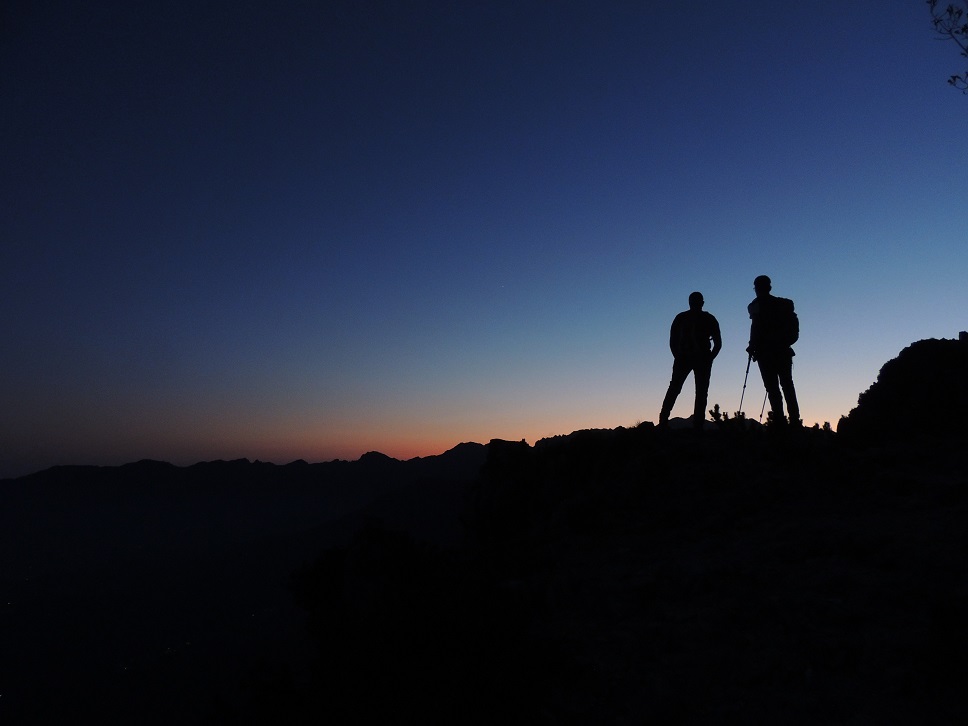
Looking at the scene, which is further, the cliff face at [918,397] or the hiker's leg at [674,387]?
the hiker's leg at [674,387]

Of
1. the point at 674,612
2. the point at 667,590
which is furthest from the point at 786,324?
the point at 674,612

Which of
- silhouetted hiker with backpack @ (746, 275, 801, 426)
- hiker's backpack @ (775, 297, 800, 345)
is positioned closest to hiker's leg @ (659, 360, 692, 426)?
silhouetted hiker with backpack @ (746, 275, 801, 426)

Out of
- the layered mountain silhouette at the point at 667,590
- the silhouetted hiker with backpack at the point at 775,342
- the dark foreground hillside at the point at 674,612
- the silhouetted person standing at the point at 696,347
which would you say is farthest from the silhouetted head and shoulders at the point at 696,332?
the dark foreground hillside at the point at 674,612

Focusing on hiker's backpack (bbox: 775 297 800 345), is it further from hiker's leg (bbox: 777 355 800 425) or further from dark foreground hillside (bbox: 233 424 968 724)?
dark foreground hillside (bbox: 233 424 968 724)

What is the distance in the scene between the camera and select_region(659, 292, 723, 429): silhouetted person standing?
10906mm

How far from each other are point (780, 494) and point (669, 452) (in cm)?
202

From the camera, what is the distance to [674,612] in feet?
18.0

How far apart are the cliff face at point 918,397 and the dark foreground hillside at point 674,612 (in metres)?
1.42

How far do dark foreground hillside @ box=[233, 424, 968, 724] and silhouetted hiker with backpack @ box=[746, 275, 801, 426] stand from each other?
1.76m

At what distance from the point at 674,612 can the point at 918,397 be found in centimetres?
825

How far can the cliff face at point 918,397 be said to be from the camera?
10141 millimetres

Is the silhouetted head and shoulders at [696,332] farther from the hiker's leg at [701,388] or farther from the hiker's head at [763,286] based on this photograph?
the hiker's head at [763,286]

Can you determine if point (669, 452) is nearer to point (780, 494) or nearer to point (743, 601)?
point (780, 494)

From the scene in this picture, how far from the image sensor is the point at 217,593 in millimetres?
124875
